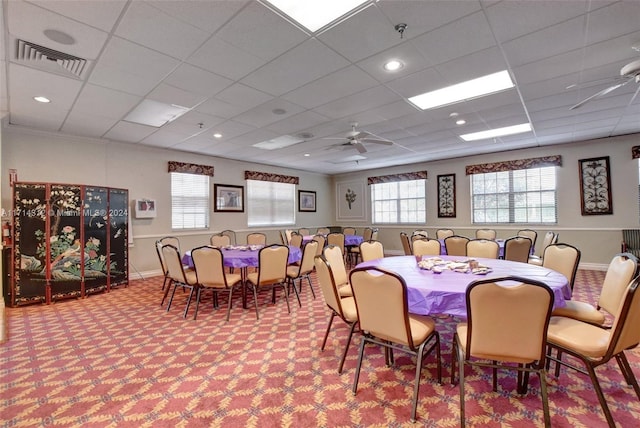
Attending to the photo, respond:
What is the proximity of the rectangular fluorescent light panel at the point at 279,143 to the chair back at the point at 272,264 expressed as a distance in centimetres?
257

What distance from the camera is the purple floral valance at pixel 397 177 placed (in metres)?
8.40

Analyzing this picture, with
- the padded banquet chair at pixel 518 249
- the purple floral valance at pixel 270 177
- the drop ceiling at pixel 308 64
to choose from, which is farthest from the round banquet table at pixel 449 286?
the purple floral valance at pixel 270 177

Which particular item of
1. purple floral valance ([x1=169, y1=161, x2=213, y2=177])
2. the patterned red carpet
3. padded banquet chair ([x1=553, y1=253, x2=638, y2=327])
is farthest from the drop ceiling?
the patterned red carpet

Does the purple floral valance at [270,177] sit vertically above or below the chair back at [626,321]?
above

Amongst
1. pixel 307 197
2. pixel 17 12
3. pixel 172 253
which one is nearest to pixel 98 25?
pixel 17 12

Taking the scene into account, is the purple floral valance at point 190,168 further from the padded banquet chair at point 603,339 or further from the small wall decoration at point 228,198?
the padded banquet chair at point 603,339

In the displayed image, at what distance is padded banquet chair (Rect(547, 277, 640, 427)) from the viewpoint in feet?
5.27

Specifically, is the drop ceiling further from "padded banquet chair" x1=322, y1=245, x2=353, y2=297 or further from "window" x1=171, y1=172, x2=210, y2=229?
"padded banquet chair" x1=322, y1=245, x2=353, y2=297

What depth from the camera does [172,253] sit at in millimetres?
3738

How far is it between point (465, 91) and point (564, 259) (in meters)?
2.20

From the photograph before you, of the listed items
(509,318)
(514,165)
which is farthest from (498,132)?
(509,318)

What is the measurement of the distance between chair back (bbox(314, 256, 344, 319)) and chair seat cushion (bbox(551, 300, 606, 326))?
163 centimetres

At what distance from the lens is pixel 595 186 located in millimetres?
6102

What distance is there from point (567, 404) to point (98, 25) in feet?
14.0
